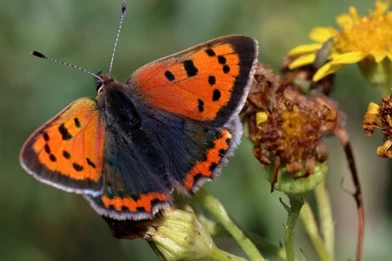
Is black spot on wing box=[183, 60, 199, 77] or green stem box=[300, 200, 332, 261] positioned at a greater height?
black spot on wing box=[183, 60, 199, 77]

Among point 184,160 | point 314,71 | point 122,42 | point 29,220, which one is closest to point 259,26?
point 122,42

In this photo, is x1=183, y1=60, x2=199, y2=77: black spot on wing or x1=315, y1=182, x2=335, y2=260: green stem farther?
x1=315, y1=182, x2=335, y2=260: green stem

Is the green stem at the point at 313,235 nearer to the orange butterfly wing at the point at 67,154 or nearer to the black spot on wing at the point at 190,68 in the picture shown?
the black spot on wing at the point at 190,68

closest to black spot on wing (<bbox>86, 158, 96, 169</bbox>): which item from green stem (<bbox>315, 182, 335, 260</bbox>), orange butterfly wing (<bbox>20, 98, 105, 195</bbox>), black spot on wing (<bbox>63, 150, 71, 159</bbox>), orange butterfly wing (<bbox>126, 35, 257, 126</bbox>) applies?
orange butterfly wing (<bbox>20, 98, 105, 195</bbox>)

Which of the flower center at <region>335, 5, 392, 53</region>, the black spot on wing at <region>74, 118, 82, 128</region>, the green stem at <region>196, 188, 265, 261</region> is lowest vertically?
the green stem at <region>196, 188, 265, 261</region>

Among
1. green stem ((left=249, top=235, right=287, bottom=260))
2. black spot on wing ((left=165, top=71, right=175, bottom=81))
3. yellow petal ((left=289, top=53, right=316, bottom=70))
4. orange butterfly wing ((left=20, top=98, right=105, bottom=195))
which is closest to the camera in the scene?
orange butterfly wing ((left=20, top=98, right=105, bottom=195))

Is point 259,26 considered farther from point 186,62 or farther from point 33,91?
point 186,62

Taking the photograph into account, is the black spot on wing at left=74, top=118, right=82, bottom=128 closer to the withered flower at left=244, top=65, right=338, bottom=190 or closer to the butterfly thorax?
the butterfly thorax

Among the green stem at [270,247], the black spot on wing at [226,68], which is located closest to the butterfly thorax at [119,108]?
the black spot on wing at [226,68]
